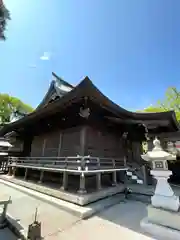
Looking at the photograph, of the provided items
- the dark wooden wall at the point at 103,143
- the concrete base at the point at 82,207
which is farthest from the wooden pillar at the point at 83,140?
the concrete base at the point at 82,207

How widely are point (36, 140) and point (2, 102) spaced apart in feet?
85.4

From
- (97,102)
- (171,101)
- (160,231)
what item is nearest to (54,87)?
(97,102)

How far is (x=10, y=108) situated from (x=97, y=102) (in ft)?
104

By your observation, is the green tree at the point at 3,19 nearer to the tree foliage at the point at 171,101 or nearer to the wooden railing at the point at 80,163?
the wooden railing at the point at 80,163

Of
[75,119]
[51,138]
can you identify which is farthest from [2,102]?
[75,119]

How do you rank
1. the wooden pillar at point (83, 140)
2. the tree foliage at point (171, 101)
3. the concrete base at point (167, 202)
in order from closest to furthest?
the concrete base at point (167, 202)
the wooden pillar at point (83, 140)
the tree foliage at point (171, 101)

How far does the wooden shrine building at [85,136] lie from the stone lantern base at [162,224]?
2.32m

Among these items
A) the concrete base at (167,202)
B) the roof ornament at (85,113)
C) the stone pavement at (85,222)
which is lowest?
the stone pavement at (85,222)

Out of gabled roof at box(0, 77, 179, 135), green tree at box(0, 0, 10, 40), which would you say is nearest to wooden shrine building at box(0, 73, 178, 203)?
gabled roof at box(0, 77, 179, 135)

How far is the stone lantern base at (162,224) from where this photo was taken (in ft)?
9.67

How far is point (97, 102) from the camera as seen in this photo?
5816 mm

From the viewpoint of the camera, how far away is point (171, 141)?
8359 mm

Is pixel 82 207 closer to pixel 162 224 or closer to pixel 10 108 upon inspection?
pixel 162 224

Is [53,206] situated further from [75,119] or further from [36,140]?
[36,140]
